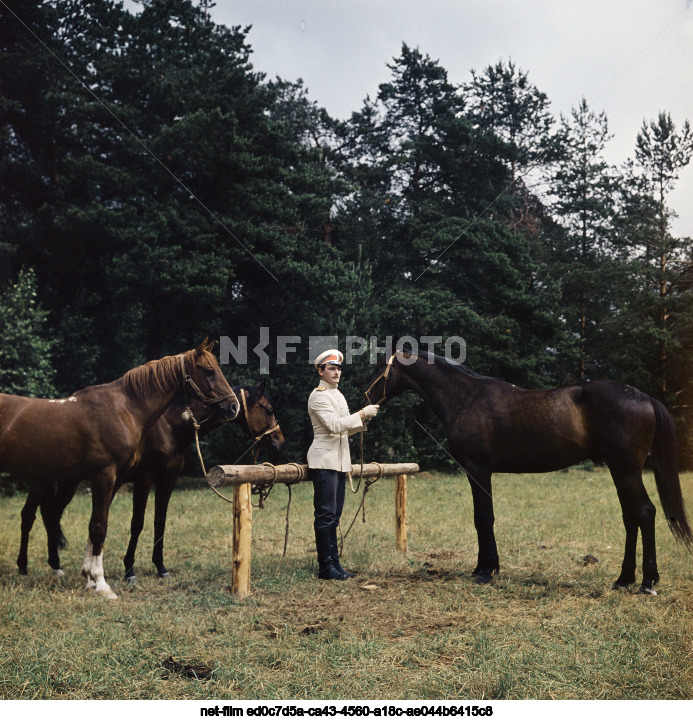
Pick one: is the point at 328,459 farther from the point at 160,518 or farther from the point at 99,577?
the point at 99,577

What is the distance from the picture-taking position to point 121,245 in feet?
52.3

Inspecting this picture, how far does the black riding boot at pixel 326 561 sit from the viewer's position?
20.9 ft

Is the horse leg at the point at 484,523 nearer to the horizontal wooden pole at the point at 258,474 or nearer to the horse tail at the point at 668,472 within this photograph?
the horizontal wooden pole at the point at 258,474

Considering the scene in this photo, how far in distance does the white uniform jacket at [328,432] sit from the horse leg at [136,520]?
6.21 feet

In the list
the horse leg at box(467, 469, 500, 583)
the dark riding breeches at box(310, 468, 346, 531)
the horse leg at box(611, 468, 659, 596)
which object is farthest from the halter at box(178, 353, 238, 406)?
the horse leg at box(611, 468, 659, 596)

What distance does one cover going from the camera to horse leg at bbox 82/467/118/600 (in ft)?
19.1

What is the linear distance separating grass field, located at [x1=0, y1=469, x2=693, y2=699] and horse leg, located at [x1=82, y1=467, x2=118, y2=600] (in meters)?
0.25

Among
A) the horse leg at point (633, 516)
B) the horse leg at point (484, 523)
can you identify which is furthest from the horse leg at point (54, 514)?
the horse leg at point (633, 516)

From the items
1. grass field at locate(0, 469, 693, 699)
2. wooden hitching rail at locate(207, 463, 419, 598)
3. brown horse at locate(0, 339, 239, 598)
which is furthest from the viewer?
brown horse at locate(0, 339, 239, 598)

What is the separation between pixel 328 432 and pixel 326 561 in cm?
129

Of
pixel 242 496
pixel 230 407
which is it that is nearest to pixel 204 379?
pixel 230 407

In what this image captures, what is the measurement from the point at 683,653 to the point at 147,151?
15.3 metres

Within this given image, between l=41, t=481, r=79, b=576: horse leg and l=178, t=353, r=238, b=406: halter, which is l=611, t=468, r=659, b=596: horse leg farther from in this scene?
l=41, t=481, r=79, b=576: horse leg
